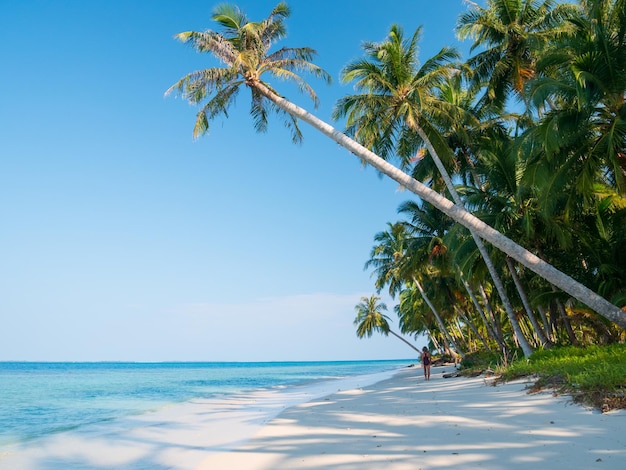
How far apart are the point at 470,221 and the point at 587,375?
4166 millimetres

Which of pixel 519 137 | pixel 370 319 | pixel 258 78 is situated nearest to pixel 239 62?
pixel 258 78

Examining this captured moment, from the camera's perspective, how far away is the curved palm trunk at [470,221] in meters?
9.49

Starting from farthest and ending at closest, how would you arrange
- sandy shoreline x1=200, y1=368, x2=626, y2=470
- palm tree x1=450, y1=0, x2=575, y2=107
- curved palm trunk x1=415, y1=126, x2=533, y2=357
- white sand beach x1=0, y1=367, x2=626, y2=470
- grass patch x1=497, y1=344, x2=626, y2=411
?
palm tree x1=450, y1=0, x2=575, y2=107 < curved palm trunk x1=415, y1=126, x2=533, y2=357 < grass patch x1=497, y1=344, x2=626, y2=411 < white sand beach x1=0, y1=367, x2=626, y2=470 < sandy shoreline x1=200, y1=368, x2=626, y2=470

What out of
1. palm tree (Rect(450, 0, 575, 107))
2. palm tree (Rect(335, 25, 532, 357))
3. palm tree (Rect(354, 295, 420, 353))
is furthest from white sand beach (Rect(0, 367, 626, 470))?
palm tree (Rect(354, 295, 420, 353))

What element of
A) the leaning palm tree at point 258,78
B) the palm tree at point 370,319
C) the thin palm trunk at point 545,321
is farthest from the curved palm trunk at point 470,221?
the palm tree at point 370,319

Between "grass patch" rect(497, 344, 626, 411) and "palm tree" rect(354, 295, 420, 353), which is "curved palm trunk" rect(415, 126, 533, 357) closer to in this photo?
"grass patch" rect(497, 344, 626, 411)

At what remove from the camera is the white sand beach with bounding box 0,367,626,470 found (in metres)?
4.67

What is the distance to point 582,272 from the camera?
49.3ft

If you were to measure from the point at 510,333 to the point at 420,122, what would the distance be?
80.7ft

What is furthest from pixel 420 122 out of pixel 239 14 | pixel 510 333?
pixel 510 333

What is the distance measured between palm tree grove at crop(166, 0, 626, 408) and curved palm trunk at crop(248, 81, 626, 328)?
0.10 feet

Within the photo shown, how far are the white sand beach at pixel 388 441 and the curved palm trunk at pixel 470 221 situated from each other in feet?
7.92

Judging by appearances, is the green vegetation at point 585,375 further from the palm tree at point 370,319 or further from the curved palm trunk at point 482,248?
the palm tree at point 370,319

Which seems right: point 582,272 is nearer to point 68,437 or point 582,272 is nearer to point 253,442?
point 253,442
